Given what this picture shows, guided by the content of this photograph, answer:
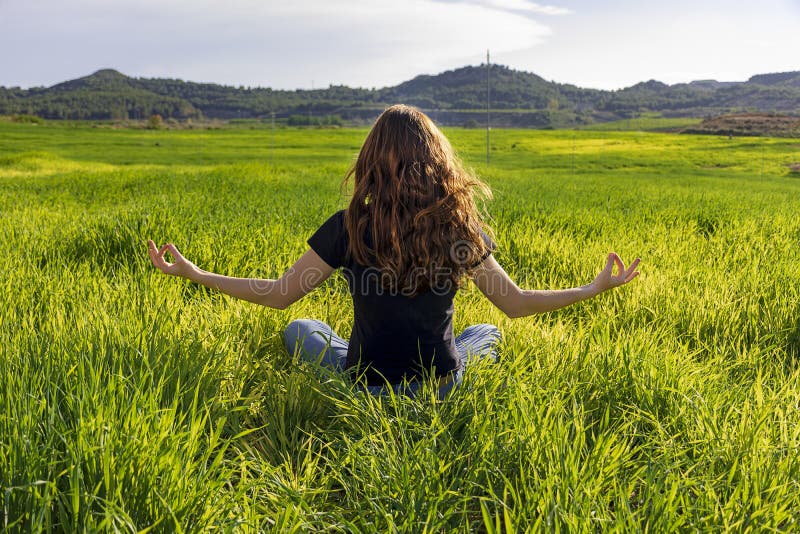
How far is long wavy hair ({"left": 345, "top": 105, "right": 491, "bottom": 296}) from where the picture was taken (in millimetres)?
1949

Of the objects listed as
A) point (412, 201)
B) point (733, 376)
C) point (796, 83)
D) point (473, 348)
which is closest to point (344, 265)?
point (412, 201)

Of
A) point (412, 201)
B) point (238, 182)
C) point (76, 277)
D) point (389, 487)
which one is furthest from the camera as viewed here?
point (238, 182)

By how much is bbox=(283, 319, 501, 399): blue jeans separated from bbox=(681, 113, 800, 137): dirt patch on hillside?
65756mm

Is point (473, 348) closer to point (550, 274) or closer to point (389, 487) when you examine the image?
point (389, 487)

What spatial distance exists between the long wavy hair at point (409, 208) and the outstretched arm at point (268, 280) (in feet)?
0.66

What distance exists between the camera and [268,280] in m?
2.12

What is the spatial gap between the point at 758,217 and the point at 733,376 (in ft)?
17.8

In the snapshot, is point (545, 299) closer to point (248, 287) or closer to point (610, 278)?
point (610, 278)

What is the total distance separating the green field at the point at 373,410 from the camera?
4.61 ft

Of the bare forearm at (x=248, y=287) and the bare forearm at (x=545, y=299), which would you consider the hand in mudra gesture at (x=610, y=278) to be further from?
the bare forearm at (x=248, y=287)

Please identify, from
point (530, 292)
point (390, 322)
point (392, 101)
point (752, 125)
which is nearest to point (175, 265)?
point (390, 322)

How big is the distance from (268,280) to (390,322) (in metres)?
0.53

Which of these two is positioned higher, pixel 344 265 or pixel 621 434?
pixel 344 265

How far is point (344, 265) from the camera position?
6.98 feet
